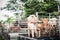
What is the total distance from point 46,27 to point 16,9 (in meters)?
0.42

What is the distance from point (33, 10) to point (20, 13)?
0.53 ft

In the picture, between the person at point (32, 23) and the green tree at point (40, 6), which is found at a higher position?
the green tree at point (40, 6)

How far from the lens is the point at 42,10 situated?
1.91 meters

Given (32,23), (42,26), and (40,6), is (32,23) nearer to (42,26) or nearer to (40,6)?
(42,26)

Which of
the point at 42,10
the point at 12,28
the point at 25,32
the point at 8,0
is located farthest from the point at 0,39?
the point at 42,10

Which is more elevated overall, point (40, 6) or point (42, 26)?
point (40, 6)

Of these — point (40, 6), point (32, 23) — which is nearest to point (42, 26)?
point (32, 23)

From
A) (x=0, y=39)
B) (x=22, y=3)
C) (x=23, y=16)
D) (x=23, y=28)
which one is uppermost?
(x=22, y=3)

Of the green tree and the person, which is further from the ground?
the green tree

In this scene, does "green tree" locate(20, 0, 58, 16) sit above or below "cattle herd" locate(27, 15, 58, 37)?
above

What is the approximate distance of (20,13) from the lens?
1894mm

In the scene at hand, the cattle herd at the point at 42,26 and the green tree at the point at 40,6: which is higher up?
the green tree at the point at 40,6

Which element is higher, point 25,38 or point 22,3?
point 22,3

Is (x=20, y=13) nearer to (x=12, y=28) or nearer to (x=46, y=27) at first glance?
(x=12, y=28)
